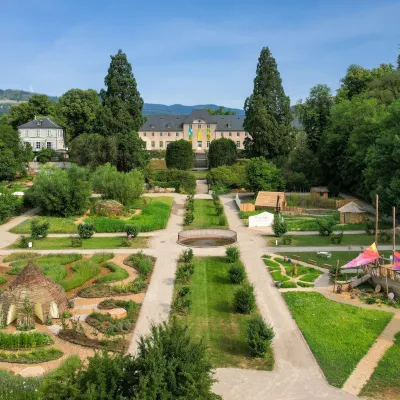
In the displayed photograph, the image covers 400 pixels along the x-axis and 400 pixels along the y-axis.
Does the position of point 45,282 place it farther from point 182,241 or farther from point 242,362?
point 182,241

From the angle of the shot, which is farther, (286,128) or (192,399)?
(286,128)

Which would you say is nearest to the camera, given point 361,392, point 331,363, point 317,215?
point 361,392

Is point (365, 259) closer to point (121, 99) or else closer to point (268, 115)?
point (268, 115)

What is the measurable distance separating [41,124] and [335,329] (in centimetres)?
7055

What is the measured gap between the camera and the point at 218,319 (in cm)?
2073

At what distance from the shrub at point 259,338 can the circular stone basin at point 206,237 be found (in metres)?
16.5

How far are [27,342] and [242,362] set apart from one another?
26.7 ft

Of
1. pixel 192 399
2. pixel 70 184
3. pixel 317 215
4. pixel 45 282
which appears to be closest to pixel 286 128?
pixel 317 215

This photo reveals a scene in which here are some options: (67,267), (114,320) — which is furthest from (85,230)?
(114,320)

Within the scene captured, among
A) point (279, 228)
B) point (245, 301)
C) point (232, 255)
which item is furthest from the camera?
point (279, 228)

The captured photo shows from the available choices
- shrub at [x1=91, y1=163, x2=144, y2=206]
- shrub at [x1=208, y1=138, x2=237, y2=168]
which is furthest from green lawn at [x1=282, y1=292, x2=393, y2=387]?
shrub at [x1=208, y1=138, x2=237, y2=168]

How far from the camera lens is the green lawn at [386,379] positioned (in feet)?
49.1

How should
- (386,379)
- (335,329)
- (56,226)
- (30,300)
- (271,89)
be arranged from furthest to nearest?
(271,89), (56,226), (30,300), (335,329), (386,379)

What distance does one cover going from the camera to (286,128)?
65562mm
